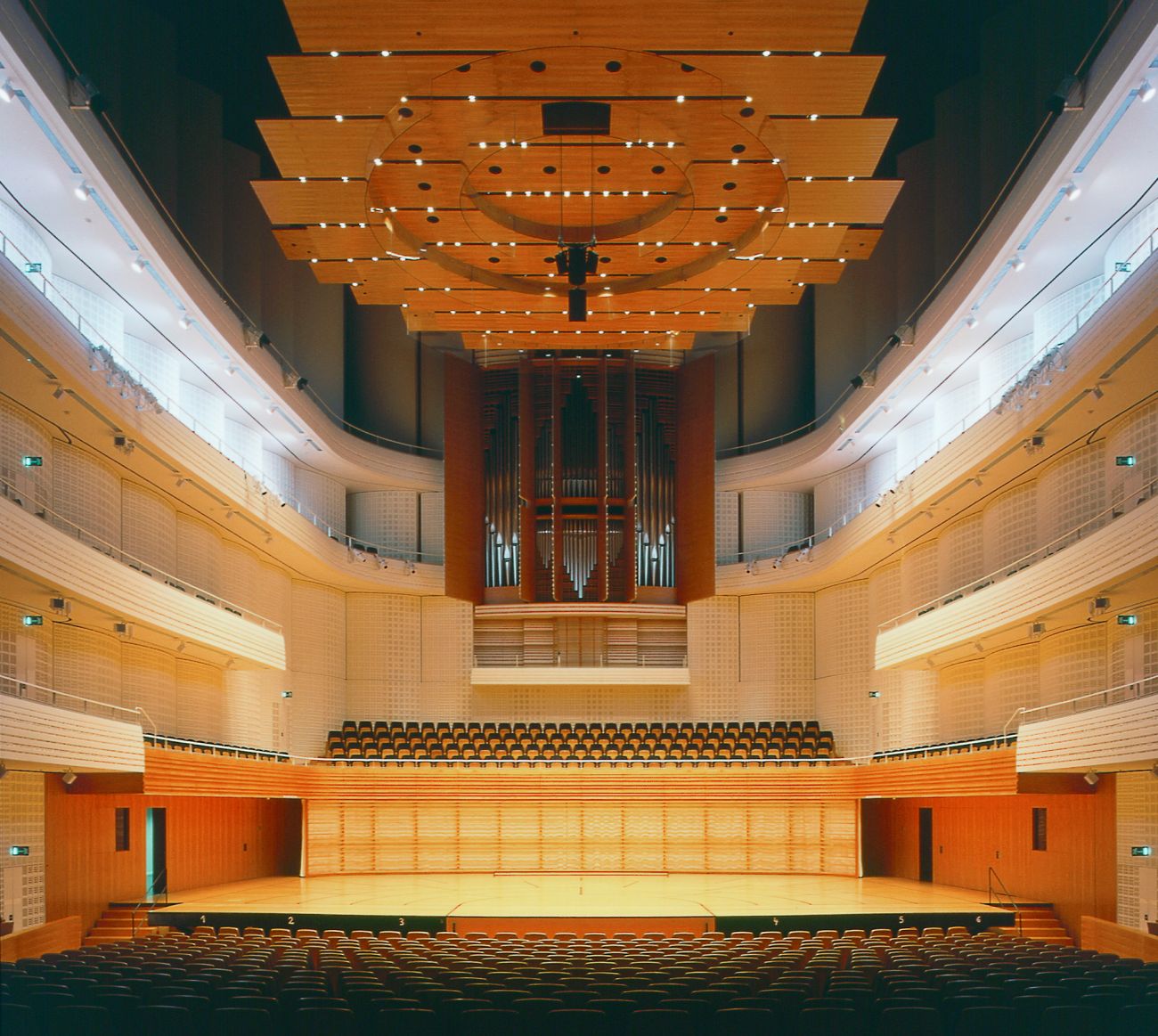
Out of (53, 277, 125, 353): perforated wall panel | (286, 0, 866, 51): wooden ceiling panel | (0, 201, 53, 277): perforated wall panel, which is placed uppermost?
(286, 0, 866, 51): wooden ceiling panel

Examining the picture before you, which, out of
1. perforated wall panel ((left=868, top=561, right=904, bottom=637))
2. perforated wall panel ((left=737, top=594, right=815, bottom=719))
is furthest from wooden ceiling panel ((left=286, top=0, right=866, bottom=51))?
perforated wall panel ((left=737, top=594, right=815, bottom=719))

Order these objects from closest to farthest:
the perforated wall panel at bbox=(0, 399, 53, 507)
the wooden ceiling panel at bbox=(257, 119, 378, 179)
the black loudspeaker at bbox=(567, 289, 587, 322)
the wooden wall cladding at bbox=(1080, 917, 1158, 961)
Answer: the wooden wall cladding at bbox=(1080, 917, 1158, 961), the wooden ceiling panel at bbox=(257, 119, 378, 179), the black loudspeaker at bbox=(567, 289, 587, 322), the perforated wall panel at bbox=(0, 399, 53, 507)

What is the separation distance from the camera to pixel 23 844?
48.5 feet

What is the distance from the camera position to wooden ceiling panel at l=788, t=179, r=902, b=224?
14.3 m

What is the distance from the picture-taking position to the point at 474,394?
80.8ft

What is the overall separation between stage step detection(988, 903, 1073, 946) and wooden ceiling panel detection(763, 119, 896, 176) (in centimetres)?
949

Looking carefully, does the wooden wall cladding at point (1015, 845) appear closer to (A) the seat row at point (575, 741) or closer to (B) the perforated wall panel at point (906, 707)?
(B) the perforated wall panel at point (906, 707)

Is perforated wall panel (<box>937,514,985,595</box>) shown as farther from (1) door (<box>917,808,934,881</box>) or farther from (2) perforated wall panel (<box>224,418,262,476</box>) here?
(2) perforated wall panel (<box>224,418,262,476</box>)

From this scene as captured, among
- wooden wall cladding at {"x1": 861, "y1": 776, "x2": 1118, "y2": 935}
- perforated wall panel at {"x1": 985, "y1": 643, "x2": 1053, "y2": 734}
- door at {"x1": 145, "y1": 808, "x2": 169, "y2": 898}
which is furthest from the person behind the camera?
door at {"x1": 145, "y1": 808, "x2": 169, "y2": 898}

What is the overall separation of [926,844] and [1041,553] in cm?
677

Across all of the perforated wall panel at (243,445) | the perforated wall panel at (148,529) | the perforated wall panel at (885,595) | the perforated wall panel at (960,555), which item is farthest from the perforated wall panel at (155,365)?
the perforated wall panel at (885,595)

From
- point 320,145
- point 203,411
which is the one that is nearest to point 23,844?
point 203,411

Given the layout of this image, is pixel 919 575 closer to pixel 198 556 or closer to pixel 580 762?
pixel 580 762

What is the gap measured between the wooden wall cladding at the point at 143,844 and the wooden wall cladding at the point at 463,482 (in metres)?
5.48
